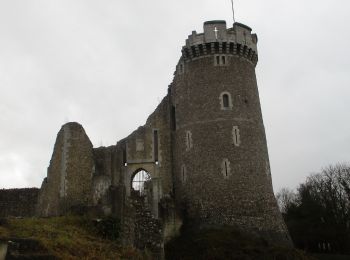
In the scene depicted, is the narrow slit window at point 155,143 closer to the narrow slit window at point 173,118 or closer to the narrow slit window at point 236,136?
the narrow slit window at point 173,118

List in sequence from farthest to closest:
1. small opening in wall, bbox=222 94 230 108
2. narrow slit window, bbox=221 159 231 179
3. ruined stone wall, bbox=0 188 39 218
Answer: ruined stone wall, bbox=0 188 39 218 < small opening in wall, bbox=222 94 230 108 < narrow slit window, bbox=221 159 231 179

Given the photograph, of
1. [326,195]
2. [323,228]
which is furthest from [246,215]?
[326,195]

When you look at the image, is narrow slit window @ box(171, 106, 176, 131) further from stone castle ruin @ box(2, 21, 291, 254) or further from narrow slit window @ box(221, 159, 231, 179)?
narrow slit window @ box(221, 159, 231, 179)

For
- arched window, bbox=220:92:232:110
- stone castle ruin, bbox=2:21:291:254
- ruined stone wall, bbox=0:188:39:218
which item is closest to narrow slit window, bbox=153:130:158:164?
stone castle ruin, bbox=2:21:291:254

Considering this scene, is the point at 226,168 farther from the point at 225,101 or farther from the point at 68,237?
the point at 68,237

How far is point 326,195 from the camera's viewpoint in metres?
43.6

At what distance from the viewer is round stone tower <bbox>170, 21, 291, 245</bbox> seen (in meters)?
26.1

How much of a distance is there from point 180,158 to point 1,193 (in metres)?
13.7

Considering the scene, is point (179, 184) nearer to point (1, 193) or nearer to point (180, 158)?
point (180, 158)

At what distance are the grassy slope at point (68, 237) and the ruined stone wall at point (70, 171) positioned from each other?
28.4 ft

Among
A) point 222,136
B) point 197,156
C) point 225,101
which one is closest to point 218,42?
point 225,101

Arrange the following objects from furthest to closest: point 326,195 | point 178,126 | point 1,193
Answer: point 326,195 → point 1,193 → point 178,126

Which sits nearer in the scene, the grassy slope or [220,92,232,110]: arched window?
the grassy slope

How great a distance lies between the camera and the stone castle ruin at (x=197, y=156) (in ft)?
86.2
